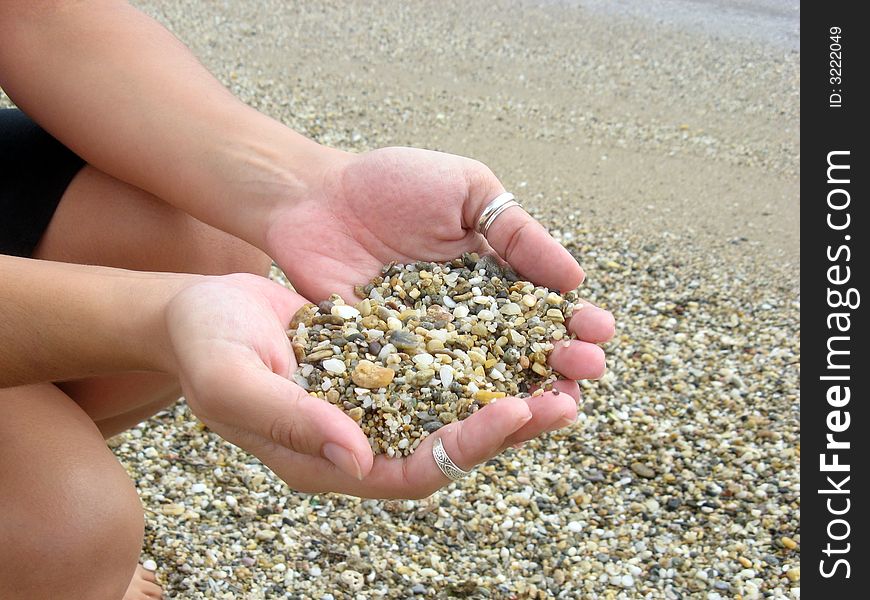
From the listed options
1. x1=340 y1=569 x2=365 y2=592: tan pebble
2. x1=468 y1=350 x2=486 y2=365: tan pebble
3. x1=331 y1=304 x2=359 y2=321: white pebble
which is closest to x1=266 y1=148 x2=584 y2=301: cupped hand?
x1=331 y1=304 x2=359 y2=321: white pebble

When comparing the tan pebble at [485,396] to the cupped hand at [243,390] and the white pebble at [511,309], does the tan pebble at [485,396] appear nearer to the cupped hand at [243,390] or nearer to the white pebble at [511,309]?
the white pebble at [511,309]

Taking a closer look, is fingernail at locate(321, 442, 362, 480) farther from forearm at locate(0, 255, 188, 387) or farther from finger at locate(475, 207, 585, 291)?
finger at locate(475, 207, 585, 291)

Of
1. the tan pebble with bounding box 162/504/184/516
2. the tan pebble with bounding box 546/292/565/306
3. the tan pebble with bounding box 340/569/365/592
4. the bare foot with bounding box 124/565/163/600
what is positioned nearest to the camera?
the tan pebble with bounding box 546/292/565/306

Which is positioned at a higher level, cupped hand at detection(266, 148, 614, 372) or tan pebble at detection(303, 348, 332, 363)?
cupped hand at detection(266, 148, 614, 372)

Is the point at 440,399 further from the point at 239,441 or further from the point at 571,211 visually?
the point at 571,211

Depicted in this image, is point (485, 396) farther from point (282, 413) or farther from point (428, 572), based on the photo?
point (428, 572)

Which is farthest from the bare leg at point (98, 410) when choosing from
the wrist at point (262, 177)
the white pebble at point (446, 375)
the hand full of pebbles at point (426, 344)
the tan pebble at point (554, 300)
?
the tan pebble at point (554, 300)
